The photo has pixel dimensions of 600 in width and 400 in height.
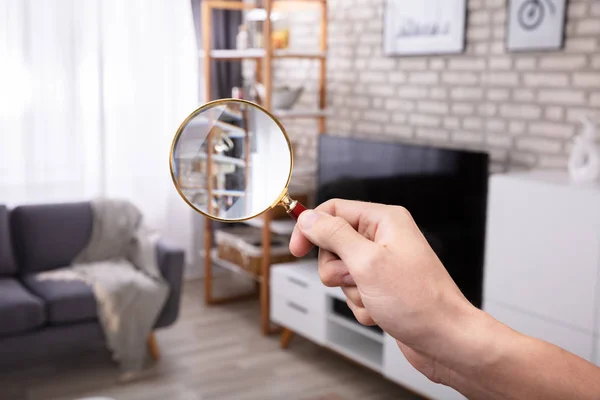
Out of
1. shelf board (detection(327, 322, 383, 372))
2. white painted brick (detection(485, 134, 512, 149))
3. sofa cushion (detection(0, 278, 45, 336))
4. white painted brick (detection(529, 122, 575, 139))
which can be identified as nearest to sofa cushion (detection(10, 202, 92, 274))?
sofa cushion (detection(0, 278, 45, 336))

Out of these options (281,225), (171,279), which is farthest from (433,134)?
(171,279)

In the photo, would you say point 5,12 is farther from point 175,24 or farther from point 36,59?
point 175,24

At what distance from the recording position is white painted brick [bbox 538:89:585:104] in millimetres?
2816

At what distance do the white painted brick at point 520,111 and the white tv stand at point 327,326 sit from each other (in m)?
1.14

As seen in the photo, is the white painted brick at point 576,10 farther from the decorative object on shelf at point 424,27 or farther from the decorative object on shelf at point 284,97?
the decorative object on shelf at point 284,97

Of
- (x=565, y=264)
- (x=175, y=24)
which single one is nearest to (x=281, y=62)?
(x=175, y=24)

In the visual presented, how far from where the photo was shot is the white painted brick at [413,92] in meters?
3.58

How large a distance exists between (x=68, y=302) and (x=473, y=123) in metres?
2.13

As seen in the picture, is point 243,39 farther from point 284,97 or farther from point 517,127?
point 517,127

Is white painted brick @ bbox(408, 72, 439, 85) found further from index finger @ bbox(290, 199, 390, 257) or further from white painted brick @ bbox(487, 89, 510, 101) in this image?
index finger @ bbox(290, 199, 390, 257)

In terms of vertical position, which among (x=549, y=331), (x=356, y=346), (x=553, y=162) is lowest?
(x=356, y=346)

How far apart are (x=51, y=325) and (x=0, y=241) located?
0.64 m

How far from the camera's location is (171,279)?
3652 mm

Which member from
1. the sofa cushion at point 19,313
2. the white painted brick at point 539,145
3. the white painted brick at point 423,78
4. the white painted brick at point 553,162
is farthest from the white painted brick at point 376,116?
the sofa cushion at point 19,313
